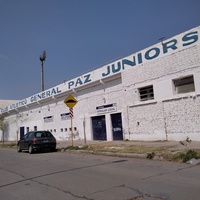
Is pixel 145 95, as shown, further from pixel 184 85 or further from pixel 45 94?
pixel 45 94

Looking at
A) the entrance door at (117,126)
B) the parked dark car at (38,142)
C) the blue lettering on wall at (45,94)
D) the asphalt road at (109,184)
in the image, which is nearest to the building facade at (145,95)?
the entrance door at (117,126)

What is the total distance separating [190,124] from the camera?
1529cm

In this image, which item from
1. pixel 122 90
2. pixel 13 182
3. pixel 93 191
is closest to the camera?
pixel 93 191

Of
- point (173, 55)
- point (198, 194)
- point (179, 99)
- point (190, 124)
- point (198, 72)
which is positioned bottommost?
point (198, 194)

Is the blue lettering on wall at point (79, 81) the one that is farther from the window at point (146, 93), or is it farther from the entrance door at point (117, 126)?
the window at point (146, 93)

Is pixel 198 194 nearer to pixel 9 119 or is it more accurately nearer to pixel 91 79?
pixel 91 79

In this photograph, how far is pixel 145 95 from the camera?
60.9 feet

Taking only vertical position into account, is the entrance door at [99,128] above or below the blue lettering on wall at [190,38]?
below

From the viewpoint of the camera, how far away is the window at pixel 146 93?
59.3 ft

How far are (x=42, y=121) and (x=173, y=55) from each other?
71.5 feet

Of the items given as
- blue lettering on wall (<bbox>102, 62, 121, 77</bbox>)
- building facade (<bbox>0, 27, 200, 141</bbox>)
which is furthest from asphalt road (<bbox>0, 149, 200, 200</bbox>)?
blue lettering on wall (<bbox>102, 62, 121, 77</bbox>)

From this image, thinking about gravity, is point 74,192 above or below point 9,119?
below

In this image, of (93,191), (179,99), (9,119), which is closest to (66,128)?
(179,99)

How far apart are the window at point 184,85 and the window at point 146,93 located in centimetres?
206
